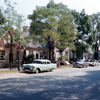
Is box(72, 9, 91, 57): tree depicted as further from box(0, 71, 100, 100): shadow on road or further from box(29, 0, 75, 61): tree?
box(0, 71, 100, 100): shadow on road

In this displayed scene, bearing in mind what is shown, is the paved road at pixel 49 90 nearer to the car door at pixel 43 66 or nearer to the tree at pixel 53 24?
the car door at pixel 43 66

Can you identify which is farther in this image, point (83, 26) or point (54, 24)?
point (83, 26)

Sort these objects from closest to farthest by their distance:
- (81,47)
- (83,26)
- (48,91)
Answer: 1. (48,91)
2. (81,47)
3. (83,26)

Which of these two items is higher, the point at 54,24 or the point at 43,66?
the point at 54,24

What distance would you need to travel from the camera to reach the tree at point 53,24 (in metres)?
29.5

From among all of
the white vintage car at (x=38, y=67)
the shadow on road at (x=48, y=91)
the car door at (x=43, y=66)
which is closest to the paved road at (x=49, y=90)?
the shadow on road at (x=48, y=91)

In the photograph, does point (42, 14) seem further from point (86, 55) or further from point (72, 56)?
point (86, 55)

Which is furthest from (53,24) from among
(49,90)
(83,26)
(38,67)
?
(49,90)

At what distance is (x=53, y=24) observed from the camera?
2902cm

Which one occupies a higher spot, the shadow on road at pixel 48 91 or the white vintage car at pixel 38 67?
the white vintage car at pixel 38 67

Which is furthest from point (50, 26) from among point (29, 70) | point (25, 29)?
point (29, 70)

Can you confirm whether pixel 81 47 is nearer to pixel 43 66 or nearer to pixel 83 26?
pixel 83 26

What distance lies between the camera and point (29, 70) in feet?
67.7

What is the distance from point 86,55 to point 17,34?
128 ft
